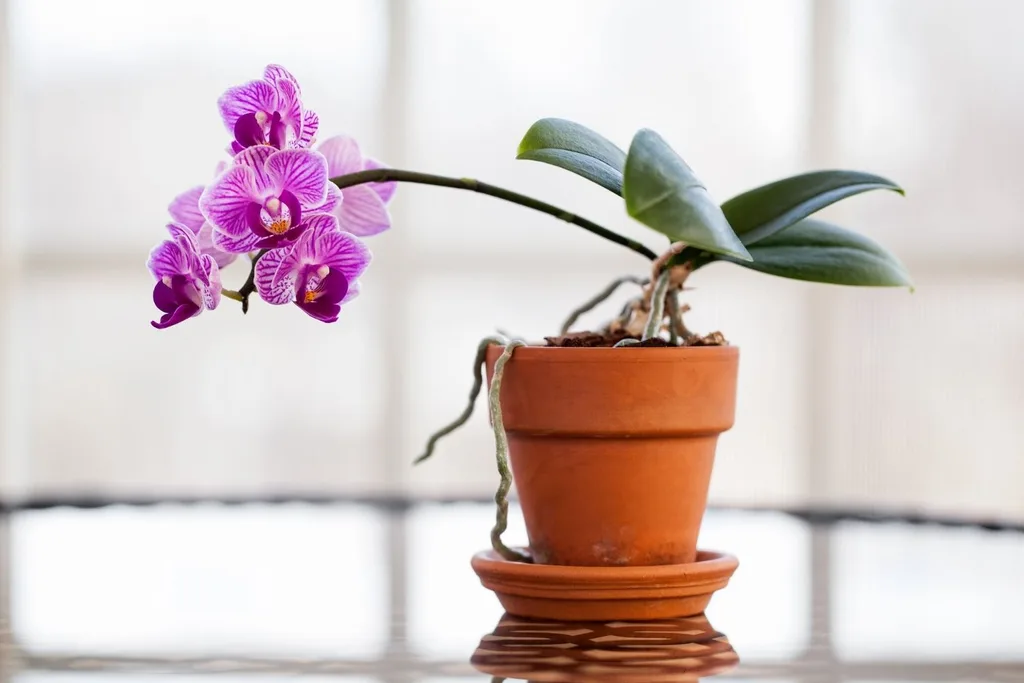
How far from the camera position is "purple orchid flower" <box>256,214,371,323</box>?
0.73m

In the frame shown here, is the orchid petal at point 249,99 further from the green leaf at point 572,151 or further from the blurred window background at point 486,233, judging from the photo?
the blurred window background at point 486,233

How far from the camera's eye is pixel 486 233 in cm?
290

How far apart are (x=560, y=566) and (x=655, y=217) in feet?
0.84

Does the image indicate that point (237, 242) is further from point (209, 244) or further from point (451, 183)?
point (451, 183)

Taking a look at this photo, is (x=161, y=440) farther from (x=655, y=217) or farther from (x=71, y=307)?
(x=655, y=217)

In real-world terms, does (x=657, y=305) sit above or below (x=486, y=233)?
below

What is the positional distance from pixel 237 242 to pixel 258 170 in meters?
0.05

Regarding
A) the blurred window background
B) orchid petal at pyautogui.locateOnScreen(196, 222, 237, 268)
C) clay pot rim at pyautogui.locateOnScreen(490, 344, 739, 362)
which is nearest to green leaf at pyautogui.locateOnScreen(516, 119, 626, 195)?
clay pot rim at pyautogui.locateOnScreen(490, 344, 739, 362)

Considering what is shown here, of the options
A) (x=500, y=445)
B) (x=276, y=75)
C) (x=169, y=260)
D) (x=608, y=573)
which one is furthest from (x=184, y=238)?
(x=608, y=573)

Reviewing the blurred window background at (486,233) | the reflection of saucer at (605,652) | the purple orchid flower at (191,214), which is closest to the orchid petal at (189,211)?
the purple orchid flower at (191,214)

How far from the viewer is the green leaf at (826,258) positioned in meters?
0.79

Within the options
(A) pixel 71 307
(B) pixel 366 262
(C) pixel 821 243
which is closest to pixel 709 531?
(C) pixel 821 243

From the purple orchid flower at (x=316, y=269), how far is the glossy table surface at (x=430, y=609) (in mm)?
209

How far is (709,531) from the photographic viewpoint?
1244 millimetres
